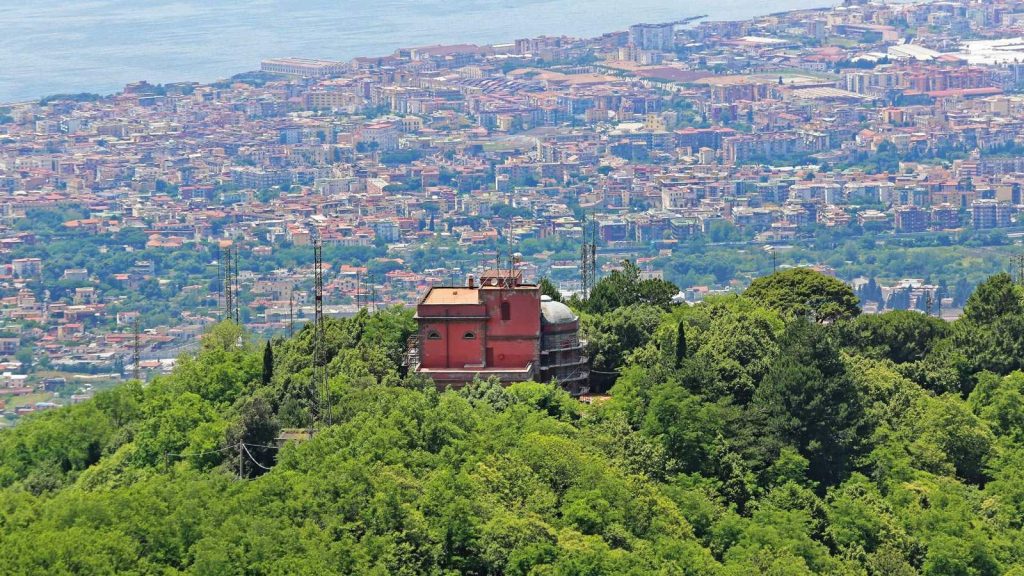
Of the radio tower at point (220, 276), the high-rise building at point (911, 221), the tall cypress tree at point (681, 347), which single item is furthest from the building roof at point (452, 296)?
the high-rise building at point (911, 221)

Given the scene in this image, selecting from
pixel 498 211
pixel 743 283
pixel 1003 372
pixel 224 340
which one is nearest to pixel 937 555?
pixel 1003 372

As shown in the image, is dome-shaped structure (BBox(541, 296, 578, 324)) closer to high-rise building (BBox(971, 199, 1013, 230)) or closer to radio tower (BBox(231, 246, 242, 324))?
radio tower (BBox(231, 246, 242, 324))

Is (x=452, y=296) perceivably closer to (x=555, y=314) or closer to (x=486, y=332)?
(x=486, y=332)

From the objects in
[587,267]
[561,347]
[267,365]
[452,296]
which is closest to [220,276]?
[587,267]

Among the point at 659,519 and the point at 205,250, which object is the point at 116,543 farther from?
the point at 205,250

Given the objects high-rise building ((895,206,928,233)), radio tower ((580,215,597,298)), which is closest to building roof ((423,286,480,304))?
radio tower ((580,215,597,298))

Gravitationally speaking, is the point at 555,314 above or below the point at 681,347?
above
